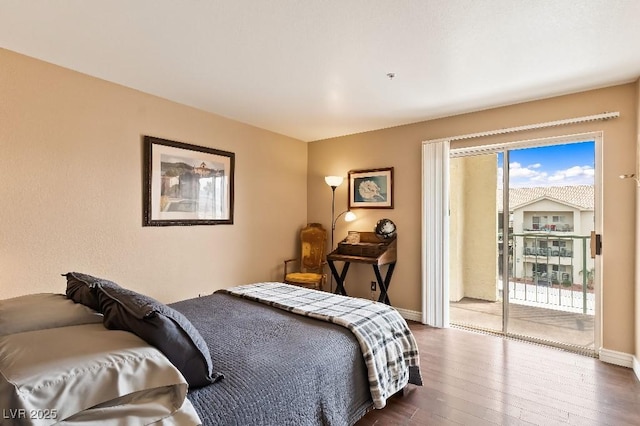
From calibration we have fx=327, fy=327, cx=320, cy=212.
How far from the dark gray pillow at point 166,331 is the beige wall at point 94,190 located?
182cm

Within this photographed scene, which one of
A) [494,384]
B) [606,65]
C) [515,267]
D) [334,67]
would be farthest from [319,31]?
[515,267]

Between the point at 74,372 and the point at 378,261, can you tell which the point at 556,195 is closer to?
the point at 378,261

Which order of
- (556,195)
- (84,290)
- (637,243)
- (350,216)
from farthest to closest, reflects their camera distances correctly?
(350,216)
(556,195)
(637,243)
(84,290)

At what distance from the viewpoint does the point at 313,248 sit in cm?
485

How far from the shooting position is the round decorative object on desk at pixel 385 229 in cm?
424

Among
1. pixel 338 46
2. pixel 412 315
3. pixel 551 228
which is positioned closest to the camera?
pixel 338 46

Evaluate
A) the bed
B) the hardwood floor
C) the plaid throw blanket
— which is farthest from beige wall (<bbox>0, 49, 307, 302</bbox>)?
the hardwood floor

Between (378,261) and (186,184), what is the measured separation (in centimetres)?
238

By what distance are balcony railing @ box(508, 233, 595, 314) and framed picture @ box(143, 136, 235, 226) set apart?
3.43m

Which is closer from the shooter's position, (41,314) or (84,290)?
(41,314)

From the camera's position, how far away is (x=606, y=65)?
2580 mm

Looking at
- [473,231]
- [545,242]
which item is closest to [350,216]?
[473,231]

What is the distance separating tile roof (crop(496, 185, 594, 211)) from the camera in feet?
10.7

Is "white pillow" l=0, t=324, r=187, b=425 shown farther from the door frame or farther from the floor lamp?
the floor lamp
